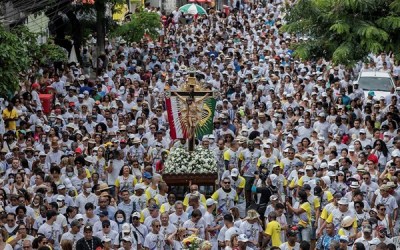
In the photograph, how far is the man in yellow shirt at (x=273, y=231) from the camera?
20.9 meters

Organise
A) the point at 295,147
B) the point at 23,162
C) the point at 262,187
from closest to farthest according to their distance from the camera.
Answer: the point at 262,187 < the point at 23,162 < the point at 295,147

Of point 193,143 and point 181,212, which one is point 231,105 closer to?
point 193,143

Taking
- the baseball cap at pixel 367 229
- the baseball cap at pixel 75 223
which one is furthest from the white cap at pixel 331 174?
the baseball cap at pixel 75 223

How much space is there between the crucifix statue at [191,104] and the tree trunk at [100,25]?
42.3ft

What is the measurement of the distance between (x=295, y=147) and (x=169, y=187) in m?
4.05

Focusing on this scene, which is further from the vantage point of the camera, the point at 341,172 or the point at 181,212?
the point at 341,172

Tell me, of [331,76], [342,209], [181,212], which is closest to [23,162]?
[181,212]

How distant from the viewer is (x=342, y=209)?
21.6 m

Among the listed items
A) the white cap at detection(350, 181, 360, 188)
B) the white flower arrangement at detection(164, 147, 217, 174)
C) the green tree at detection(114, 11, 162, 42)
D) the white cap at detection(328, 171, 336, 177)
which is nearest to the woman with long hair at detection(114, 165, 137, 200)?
the white flower arrangement at detection(164, 147, 217, 174)

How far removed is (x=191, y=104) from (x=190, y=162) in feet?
4.18

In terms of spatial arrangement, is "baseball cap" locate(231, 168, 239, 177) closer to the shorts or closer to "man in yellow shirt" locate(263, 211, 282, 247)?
the shorts

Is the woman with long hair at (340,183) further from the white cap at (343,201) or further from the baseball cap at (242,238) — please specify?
the baseball cap at (242,238)

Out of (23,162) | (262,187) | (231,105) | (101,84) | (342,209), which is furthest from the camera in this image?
(101,84)

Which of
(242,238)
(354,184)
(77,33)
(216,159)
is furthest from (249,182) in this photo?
(77,33)
